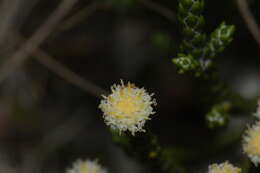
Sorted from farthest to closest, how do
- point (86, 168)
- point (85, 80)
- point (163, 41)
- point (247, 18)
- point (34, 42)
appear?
point (85, 80), point (34, 42), point (163, 41), point (247, 18), point (86, 168)

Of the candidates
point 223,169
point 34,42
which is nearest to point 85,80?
point 34,42

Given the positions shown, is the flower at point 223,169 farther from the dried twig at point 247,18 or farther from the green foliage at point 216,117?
the dried twig at point 247,18

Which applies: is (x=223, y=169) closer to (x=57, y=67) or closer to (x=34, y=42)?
(x=57, y=67)

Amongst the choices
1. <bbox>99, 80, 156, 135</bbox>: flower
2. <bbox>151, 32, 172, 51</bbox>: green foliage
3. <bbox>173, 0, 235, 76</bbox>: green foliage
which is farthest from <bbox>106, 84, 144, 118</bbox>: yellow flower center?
<bbox>151, 32, 172, 51</bbox>: green foliage

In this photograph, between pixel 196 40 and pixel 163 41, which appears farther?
pixel 163 41

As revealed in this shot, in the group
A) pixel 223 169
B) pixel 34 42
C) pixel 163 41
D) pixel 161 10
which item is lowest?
pixel 223 169

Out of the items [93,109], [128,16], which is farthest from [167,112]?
[128,16]
